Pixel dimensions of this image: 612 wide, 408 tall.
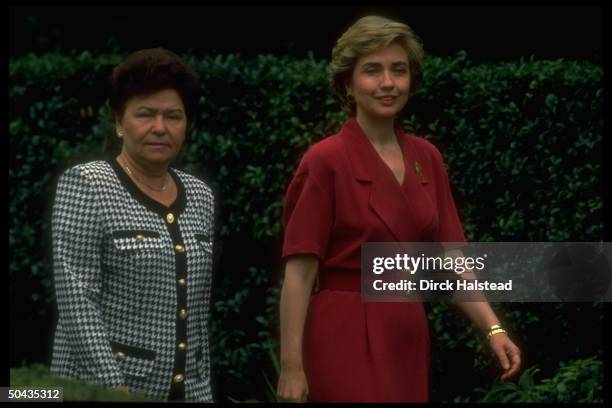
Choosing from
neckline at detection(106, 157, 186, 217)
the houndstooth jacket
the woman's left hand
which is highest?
neckline at detection(106, 157, 186, 217)

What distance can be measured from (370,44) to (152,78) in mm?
798

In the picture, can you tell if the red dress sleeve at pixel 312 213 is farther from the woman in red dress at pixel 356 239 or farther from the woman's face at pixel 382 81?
the woman's face at pixel 382 81

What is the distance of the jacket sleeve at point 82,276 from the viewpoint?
470cm

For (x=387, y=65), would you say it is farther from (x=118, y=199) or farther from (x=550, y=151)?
(x=550, y=151)

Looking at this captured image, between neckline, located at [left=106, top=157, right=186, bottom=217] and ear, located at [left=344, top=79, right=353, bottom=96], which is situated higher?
ear, located at [left=344, top=79, right=353, bottom=96]

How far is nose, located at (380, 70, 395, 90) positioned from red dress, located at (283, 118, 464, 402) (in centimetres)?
25

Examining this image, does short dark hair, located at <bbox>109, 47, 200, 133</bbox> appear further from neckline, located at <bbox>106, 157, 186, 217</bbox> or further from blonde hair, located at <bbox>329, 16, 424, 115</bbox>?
blonde hair, located at <bbox>329, 16, 424, 115</bbox>

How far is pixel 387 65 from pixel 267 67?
314 centimetres

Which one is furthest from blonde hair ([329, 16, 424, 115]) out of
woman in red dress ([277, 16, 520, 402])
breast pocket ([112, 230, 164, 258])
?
breast pocket ([112, 230, 164, 258])

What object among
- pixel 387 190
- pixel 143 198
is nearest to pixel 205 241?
pixel 143 198

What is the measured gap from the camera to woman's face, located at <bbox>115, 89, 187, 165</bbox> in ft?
16.0

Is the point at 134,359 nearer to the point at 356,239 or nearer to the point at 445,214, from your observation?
the point at 356,239

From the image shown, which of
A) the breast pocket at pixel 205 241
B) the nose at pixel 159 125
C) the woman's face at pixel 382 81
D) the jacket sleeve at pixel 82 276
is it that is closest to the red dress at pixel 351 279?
the woman's face at pixel 382 81

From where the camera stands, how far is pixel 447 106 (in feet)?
26.1
